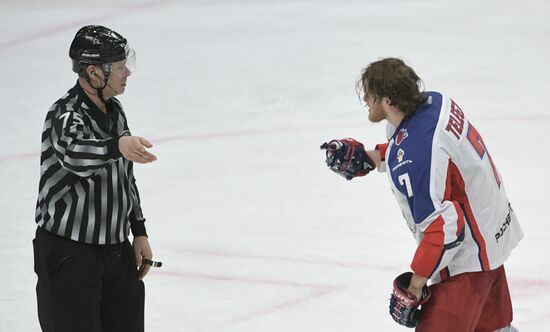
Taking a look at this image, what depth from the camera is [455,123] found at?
9.62 ft

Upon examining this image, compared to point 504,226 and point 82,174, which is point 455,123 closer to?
point 504,226

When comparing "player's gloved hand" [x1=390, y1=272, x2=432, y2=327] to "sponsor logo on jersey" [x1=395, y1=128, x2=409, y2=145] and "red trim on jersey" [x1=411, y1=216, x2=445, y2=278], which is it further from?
"sponsor logo on jersey" [x1=395, y1=128, x2=409, y2=145]

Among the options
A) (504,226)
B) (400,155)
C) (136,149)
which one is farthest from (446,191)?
(136,149)

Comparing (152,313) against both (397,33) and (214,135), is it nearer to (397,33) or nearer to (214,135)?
(214,135)

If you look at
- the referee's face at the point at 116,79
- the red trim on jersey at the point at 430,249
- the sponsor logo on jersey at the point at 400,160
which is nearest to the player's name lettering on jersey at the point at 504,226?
the red trim on jersey at the point at 430,249

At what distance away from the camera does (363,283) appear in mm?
4270

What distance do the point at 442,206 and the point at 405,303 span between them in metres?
0.30

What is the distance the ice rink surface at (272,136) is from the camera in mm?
4238

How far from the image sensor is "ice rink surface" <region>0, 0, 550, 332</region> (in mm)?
4238

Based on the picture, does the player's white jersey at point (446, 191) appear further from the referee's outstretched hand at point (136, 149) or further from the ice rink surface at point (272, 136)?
the ice rink surface at point (272, 136)

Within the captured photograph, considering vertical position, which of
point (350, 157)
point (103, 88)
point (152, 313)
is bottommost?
point (152, 313)

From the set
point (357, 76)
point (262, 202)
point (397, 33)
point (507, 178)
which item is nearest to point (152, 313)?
point (262, 202)

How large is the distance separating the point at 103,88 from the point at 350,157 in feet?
2.51

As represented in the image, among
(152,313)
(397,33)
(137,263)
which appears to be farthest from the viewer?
(397,33)
